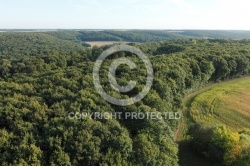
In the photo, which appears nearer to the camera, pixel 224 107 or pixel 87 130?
pixel 87 130

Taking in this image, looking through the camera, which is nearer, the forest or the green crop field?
the forest

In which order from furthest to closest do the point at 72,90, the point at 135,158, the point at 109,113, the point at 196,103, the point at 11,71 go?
the point at 11,71 < the point at 196,103 < the point at 72,90 < the point at 109,113 < the point at 135,158

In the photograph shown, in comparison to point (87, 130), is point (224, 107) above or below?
below

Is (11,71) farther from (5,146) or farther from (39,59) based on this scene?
(5,146)

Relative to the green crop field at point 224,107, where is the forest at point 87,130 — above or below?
above

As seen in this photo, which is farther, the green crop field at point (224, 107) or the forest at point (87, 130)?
the green crop field at point (224, 107)

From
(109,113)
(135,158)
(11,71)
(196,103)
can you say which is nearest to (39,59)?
(11,71)

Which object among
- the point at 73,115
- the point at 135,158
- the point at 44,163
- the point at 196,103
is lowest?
the point at 196,103

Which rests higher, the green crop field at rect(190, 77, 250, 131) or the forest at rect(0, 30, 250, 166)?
the forest at rect(0, 30, 250, 166)
